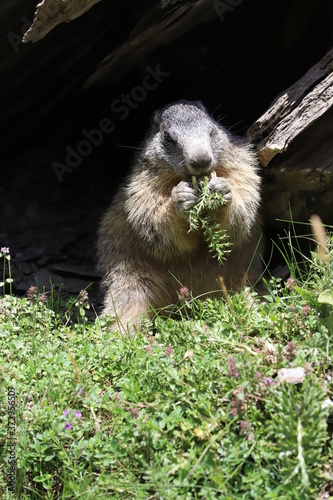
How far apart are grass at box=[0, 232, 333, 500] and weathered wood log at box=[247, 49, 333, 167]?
1412 millimetres

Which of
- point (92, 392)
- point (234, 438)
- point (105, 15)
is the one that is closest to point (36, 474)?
point (92, 392)

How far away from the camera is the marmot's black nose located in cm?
498

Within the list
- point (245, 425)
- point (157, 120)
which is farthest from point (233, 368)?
point (157, 120)

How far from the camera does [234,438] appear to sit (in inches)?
124

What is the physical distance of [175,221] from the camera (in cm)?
529

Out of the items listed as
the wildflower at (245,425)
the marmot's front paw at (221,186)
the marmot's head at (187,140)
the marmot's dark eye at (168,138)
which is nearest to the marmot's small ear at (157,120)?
the marmot's head at (187,140)

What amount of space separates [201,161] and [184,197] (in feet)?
1.10

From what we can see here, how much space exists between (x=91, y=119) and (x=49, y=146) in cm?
79

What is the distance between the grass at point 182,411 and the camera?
3008 mm

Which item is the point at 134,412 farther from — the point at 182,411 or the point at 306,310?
the point at 306,310

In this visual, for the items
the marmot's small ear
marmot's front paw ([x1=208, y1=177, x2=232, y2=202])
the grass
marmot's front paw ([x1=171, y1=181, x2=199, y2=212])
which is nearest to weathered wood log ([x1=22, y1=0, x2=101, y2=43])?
the marmot's small ear

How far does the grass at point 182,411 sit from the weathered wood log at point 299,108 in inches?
55.6

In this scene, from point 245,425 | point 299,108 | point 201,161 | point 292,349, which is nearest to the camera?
point 245,425

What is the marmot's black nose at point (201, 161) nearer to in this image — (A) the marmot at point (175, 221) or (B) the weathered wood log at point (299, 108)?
(A) the marmot at point (175, 221)
